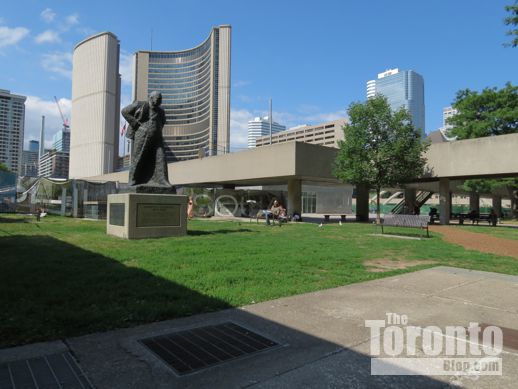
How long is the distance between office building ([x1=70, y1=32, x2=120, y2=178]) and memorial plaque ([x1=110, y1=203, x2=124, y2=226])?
105m

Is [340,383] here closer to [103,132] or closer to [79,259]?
[79,259]

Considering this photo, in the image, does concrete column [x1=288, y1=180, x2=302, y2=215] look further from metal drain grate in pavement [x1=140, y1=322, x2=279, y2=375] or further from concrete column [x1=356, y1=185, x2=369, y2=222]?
metal drain grate in pavement [x1=140, y1=322, x2=279, y2=375]

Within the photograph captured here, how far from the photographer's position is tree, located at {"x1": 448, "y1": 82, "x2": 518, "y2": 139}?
39.2 metres

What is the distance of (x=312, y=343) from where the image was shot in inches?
145

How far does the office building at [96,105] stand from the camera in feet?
358

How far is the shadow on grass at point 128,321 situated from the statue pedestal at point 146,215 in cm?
443

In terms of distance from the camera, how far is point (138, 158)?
13125mm

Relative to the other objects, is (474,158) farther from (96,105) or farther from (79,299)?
(96,105)

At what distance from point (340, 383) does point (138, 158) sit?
11599 millimetres

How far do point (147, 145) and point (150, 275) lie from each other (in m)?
7.45

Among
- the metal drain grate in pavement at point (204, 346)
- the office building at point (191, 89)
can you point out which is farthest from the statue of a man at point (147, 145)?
the office building at point (191, 89)

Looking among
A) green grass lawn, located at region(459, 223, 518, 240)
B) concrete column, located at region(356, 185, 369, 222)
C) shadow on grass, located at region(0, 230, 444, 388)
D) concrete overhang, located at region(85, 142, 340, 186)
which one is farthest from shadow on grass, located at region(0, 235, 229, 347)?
concrete column, located at region(356, 185, 369, 222)

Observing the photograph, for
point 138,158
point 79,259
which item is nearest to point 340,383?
point 79,259

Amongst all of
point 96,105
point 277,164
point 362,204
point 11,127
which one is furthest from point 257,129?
point 11,127
